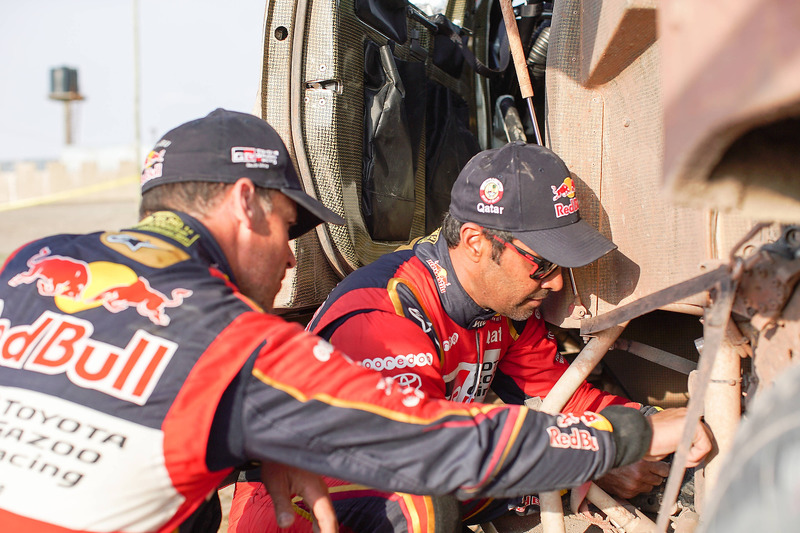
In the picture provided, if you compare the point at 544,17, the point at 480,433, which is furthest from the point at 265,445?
the point at 544,17

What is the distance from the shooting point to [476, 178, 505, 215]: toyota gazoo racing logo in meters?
1.97

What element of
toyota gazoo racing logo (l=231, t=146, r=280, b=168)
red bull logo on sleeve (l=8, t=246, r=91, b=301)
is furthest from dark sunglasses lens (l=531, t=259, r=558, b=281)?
red bull logo on sleeve (l=8, t=246, r=91, b=301)

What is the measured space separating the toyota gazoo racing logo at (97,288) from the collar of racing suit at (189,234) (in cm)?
13

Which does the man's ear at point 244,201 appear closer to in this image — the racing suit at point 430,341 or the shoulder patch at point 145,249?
A: the shoulder patch at point 145,249

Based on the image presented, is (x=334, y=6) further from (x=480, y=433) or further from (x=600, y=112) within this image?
(x=480, y=433)

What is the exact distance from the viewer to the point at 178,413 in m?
1.19

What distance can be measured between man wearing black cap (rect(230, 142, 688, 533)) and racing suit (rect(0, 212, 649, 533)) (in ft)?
1.72

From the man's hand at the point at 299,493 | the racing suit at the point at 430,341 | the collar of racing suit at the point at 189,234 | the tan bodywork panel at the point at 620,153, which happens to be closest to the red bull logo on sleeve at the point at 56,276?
the collar of racing suit at the point at 189,234

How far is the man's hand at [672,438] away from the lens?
1433 mm

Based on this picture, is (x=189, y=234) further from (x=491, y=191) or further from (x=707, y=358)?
(x=707, y=358)

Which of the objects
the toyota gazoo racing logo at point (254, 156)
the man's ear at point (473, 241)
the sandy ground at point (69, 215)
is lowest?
the sandy ground at point (69, 215)

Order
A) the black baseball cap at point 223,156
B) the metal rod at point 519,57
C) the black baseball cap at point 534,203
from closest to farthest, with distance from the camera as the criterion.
→ 1. the black baseball cap at point 223,156
2. the black baseball cap at point 534,203
3. the metal rod at point 519,57

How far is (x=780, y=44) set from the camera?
66 centimetres

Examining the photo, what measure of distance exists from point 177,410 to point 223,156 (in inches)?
22.9
